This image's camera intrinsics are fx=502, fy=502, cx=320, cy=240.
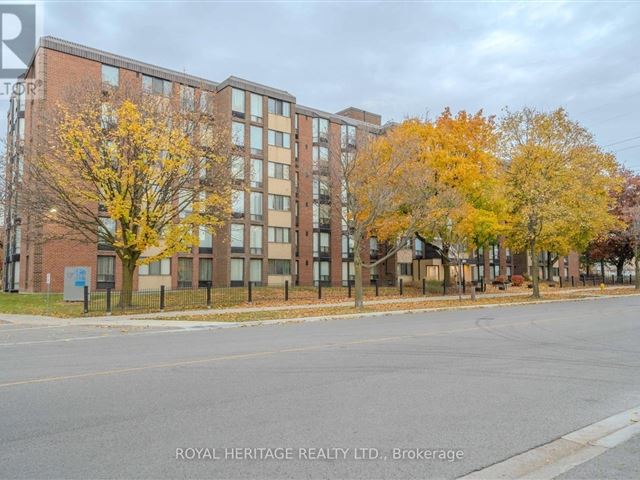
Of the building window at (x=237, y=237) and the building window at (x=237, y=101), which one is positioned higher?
the building window at (x=237, y=101)

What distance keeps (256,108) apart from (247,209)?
340 inches

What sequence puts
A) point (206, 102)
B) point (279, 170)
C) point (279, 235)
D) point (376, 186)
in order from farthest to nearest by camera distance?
point (279, 170)
point (279, 235)
point (206, 102)
point (376, 186)

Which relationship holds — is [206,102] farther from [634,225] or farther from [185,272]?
[634,225]

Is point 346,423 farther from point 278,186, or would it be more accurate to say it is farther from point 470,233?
point 278,186

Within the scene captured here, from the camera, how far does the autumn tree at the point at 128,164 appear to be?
778 inches

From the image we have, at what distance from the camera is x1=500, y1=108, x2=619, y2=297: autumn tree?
97.4 ft

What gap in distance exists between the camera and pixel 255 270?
41.0 meters

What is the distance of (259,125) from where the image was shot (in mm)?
41750

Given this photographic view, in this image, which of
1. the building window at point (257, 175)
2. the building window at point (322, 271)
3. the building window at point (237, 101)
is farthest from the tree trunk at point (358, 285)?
the building window at point (237, 101)

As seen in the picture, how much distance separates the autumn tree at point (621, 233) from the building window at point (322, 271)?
22891 mm

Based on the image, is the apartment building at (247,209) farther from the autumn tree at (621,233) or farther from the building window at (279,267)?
the autumn tree at (621,233)

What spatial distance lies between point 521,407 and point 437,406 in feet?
3.35

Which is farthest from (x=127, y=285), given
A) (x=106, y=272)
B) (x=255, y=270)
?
(x=255, y=270)

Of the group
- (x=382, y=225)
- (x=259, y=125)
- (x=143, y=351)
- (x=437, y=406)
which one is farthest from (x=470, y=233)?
(x=437, y=406)
